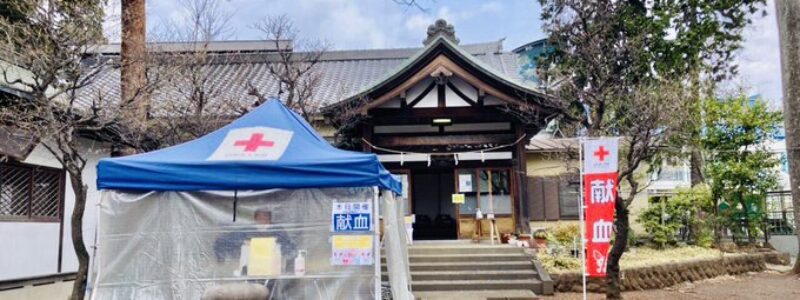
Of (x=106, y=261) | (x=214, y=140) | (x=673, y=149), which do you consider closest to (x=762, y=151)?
(x=673, y=149)

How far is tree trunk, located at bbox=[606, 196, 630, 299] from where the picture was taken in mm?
8328

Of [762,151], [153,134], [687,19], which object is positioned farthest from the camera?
[687,19]

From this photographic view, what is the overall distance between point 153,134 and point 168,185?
3916mm

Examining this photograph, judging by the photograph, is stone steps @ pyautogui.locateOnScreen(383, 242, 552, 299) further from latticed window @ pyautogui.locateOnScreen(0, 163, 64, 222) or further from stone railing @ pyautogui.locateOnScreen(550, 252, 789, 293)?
latticed window @ pyautogui.locateOnScreen(0, 163, 64, 222)

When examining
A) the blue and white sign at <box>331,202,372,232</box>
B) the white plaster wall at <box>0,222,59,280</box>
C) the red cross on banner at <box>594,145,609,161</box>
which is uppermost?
the red cross on banner at <box>594,145,609,161</box>

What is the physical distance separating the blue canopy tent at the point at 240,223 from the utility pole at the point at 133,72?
2569mm

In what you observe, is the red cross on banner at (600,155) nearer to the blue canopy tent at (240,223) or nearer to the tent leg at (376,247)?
the blue canopy tent at (240,223)

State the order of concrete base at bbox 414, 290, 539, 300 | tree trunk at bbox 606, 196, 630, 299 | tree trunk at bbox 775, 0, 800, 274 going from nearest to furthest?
tree trunk at bbox 606, 196, 630, 299 → concrete base at bbox 414, 290, 539, 300 → tree trunk at bbox 775, 0, 800, 274

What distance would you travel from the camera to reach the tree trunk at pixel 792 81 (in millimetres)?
11242

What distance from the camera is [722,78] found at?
15.4 meters

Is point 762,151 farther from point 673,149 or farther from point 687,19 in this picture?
point 687,19

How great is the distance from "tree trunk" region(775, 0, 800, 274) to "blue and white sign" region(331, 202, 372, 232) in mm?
10187

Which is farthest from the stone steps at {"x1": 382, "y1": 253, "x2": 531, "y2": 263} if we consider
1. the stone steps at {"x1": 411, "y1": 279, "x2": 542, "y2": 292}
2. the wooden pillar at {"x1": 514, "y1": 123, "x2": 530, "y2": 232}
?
the wooden pillar at {"x1": 514, "y1": 123, "x2": 530, "y2": 232}

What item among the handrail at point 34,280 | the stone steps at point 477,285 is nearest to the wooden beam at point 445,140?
the stone steps at point 477,285
